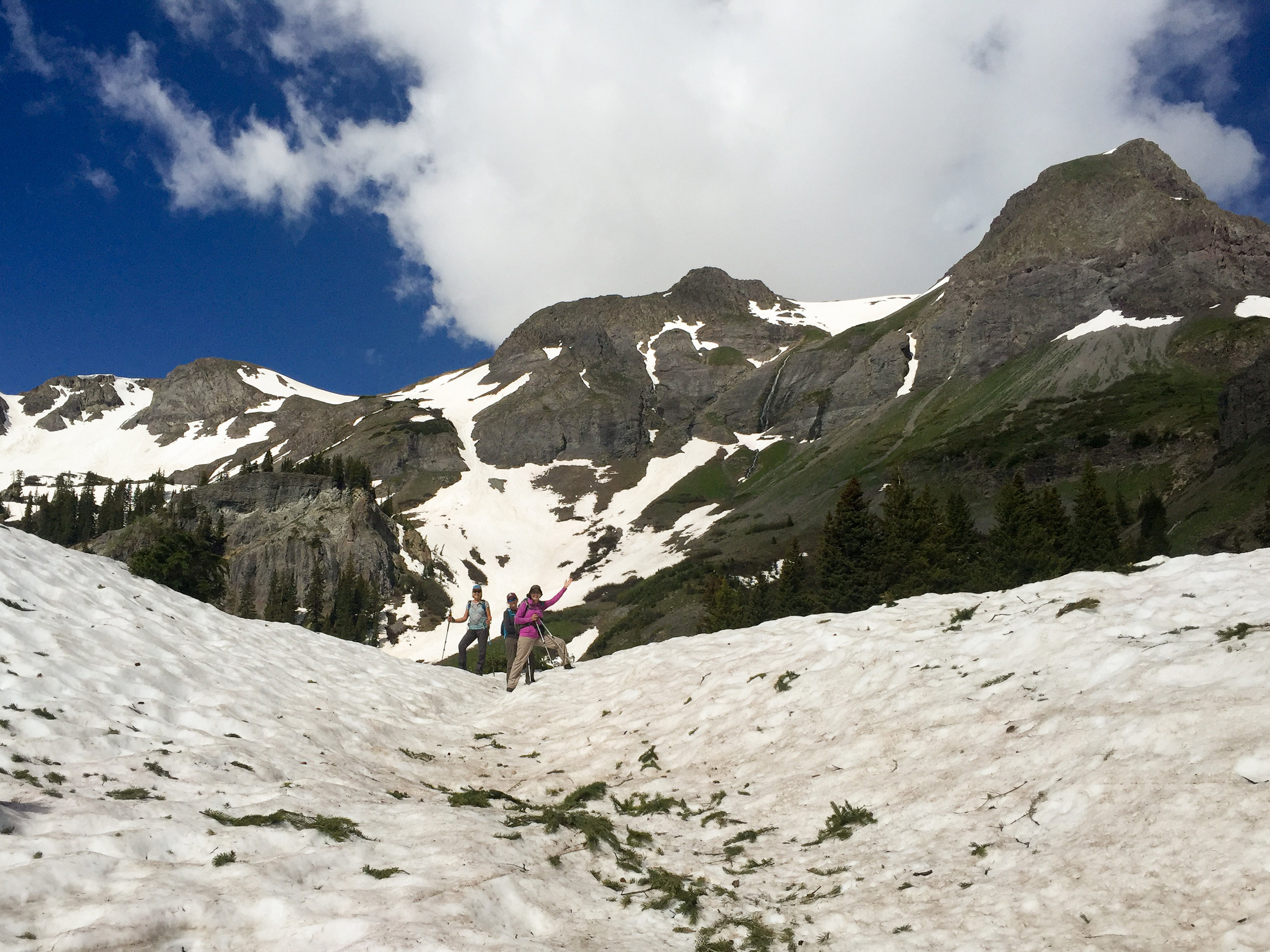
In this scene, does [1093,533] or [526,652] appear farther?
[1093,533]

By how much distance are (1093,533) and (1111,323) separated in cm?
11830

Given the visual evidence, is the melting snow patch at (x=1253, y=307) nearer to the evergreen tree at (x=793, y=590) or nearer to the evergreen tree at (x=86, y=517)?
the evergreen tree at (x=793, y=590)

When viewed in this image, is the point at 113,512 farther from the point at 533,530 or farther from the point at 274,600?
the point at 533,530

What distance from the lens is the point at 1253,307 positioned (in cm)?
13838

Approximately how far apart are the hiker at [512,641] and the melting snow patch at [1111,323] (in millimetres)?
160645

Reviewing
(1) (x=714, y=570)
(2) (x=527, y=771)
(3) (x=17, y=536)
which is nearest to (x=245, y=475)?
(1) (x=714, y=570)

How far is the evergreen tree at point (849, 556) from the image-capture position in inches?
2174

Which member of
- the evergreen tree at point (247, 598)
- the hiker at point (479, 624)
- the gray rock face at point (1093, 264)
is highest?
the gray rock face at point (1093, 264)

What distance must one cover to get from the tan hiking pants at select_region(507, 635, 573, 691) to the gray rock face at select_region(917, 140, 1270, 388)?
155135 millimetres

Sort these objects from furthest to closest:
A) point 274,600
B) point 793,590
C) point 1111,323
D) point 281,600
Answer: point 1111,323 → point 274,600 → point 281,600 → point 793,590

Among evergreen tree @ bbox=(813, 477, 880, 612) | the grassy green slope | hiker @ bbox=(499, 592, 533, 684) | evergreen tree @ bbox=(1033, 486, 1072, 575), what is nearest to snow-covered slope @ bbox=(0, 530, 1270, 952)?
hiker @ bbox=(499, 592, 533, 684)

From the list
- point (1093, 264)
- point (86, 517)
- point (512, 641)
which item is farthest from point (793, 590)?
point (86, 517)

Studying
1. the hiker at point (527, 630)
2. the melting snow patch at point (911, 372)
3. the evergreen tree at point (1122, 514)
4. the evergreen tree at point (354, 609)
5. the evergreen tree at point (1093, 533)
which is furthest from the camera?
the melting snow patch at point (911, 372)

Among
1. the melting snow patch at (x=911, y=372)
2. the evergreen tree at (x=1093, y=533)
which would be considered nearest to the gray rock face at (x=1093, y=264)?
the melting snow patch at (x=911, y=372)
